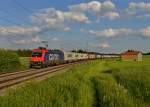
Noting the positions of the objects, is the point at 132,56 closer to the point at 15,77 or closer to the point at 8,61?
the point at 8,61

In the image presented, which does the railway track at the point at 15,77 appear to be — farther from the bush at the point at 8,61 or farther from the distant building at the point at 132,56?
the distant building at the point at 132,56

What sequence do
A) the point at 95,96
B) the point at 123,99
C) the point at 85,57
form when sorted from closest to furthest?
the point at 123,99 → the point at 95,96 → the point at 85,57

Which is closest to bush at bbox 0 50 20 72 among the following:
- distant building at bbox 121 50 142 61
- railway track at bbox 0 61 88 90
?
railway track at bbox 0 61 88 90

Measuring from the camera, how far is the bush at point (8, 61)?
4544 cm

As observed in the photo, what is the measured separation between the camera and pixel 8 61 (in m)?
47.1

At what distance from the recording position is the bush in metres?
45.4

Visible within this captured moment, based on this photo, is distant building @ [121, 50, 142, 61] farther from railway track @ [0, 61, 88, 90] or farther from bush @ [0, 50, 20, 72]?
railway track @ [0, 61, 88, 90]

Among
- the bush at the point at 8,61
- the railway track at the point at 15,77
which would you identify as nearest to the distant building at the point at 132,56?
the bush at the point at 8,61

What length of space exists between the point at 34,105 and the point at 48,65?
46.2 meters

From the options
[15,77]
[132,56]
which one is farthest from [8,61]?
[132,56]

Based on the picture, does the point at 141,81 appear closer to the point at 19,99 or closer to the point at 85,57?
the point at 19,99

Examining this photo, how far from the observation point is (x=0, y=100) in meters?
12.2

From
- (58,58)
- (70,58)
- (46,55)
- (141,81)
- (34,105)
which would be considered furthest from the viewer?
(70,58)

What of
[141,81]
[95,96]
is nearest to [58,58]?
[141,81]
